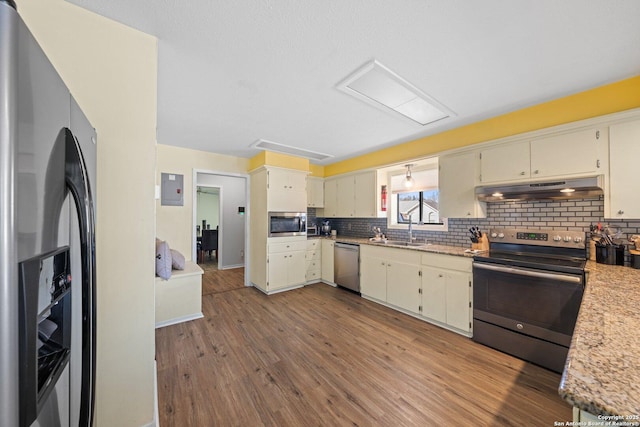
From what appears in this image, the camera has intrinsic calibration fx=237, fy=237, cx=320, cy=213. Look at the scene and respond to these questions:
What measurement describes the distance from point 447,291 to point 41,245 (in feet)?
10.3

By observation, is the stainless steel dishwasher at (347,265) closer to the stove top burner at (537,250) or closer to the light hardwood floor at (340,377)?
the light hardwood floor at (340,377)

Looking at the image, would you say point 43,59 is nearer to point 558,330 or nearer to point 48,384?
point 48,384

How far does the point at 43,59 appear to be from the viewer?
2.06ft

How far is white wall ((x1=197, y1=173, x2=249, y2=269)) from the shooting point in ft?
19.2

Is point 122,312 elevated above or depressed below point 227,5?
below

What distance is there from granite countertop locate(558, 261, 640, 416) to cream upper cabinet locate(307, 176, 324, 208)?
413 centimetres

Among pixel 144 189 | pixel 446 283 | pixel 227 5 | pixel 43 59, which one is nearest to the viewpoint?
pixel 43 59

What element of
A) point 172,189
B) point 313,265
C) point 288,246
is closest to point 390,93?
point 288,246

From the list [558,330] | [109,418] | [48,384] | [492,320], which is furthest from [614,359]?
[109,418]

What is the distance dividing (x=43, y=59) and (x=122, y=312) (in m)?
1.27

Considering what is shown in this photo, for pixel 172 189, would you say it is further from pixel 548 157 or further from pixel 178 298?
pixel 548 157

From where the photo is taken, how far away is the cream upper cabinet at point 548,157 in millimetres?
2066

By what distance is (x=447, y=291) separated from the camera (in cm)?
271

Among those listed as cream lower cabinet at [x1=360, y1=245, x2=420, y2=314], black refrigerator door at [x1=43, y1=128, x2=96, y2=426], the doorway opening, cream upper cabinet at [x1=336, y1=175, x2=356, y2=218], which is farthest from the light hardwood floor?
the doorway opening
